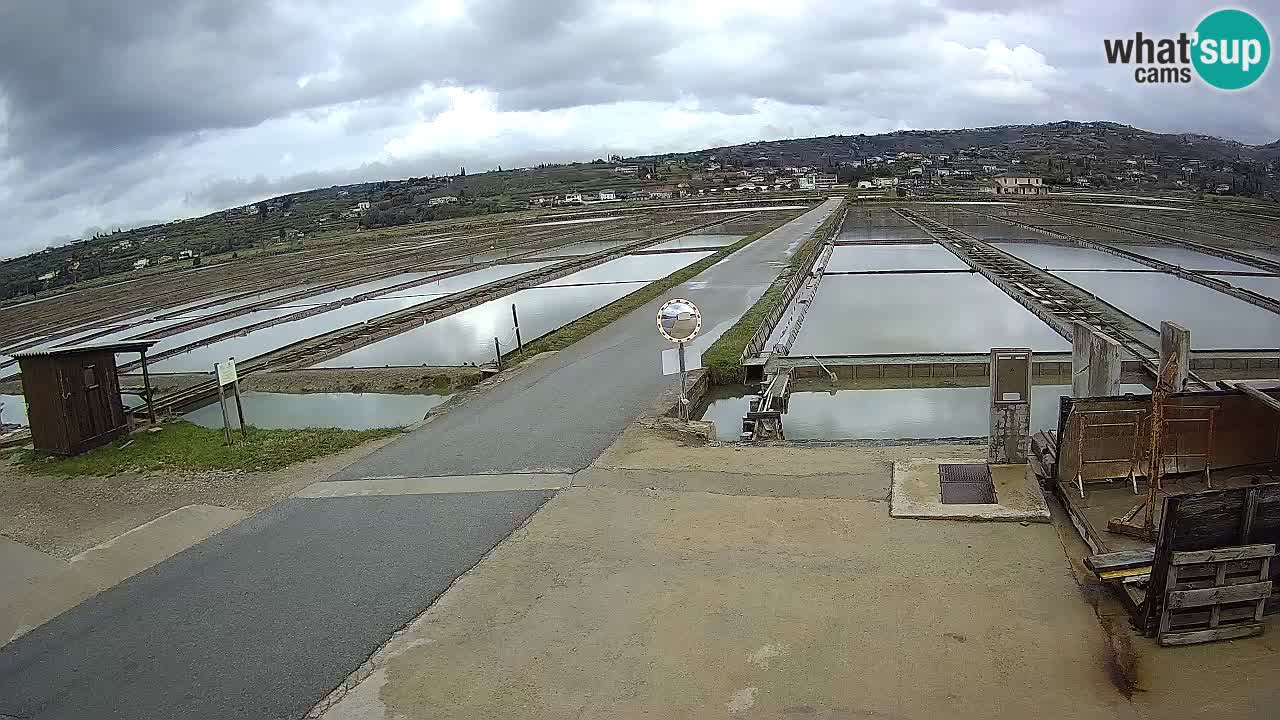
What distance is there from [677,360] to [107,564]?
765 cm

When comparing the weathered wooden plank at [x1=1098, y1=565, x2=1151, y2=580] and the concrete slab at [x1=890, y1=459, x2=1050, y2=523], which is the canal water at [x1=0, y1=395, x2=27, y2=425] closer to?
the concrete slab at [x1=890, y1=459, x2=1050, y2=523]

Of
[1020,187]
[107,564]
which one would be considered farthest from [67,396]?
[1020,187]

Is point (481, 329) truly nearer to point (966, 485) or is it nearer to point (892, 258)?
point (966, 485)

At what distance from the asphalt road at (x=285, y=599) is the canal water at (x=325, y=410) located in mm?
2808

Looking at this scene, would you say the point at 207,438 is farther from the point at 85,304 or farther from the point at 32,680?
the point at 85,304

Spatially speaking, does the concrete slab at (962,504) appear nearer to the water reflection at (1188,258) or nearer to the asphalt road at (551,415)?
the asphalt road at (551,415)

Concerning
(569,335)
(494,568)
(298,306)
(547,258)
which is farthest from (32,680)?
(547,258)

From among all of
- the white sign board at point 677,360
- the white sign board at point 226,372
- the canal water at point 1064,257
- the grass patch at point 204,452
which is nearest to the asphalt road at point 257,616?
the grass patch at point 204,452

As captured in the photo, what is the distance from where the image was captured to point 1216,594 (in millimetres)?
4723

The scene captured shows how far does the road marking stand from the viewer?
8.12 meters

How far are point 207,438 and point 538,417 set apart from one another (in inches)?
181

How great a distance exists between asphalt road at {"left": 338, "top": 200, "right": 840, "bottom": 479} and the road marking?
0.18 meters

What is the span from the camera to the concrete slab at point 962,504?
259 inches

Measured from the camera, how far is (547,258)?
117ft
